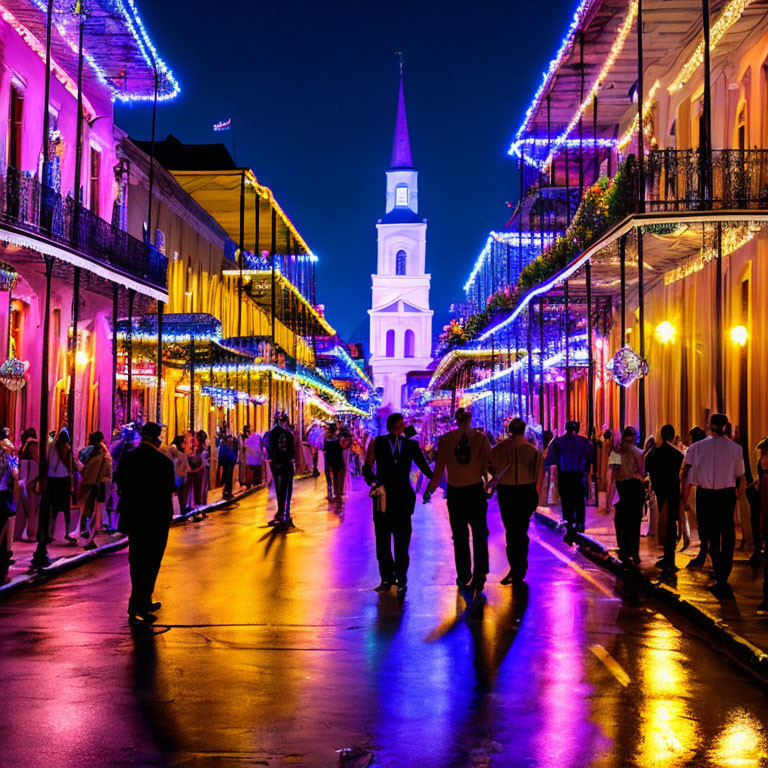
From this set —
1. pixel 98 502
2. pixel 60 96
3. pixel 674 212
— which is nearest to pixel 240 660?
pixel 98 502

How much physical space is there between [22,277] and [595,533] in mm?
11075

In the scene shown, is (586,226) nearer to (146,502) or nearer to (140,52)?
(140,52)

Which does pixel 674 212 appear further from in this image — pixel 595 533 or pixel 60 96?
pixel 60 96

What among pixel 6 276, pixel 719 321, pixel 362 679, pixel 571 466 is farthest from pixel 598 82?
pixel 362 679

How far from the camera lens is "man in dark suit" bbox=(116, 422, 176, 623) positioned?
432 inches

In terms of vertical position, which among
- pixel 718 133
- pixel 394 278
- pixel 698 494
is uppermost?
pixel 394 278

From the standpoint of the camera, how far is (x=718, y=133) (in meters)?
21.6

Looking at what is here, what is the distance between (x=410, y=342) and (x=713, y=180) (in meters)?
126

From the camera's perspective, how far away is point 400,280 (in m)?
141

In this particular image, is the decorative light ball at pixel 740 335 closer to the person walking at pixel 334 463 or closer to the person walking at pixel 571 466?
the person walking at pixel 571 466

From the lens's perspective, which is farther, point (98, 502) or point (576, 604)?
point (98, 502)

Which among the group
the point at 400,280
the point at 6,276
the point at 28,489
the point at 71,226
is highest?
the point at 400,280

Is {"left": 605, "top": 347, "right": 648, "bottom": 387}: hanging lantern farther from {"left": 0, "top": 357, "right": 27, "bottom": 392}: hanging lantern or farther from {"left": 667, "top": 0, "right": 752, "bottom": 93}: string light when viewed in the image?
{"left": 0, "top": 357, "right": 27, "bottom": 392}: hanging lantern

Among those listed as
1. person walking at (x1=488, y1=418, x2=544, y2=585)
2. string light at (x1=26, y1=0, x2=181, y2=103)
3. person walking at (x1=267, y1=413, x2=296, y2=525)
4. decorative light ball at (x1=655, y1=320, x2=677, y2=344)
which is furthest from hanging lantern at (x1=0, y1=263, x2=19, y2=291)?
decorative light ball at (x1=655, y1=320, x2=677, y2=344)
